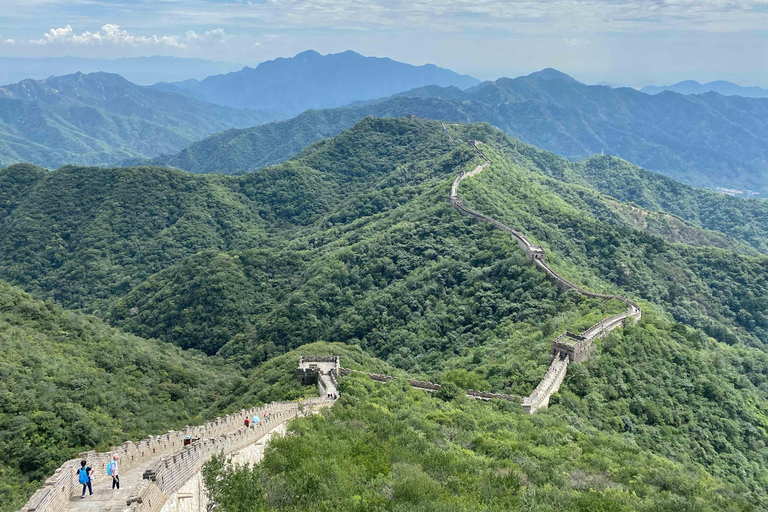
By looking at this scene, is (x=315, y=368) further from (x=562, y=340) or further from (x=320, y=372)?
(x=562, y=340)

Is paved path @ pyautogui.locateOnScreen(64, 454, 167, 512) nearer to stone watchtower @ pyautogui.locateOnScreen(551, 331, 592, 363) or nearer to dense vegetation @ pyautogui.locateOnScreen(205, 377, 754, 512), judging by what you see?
dense vegetation @ pyautogui.locateOnScreen(205, 377, 754, 512)

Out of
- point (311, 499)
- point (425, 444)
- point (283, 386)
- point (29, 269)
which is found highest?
point (311, 499)

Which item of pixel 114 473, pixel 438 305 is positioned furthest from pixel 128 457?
pixel 438 305

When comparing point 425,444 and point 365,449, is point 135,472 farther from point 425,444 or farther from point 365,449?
point 425,444

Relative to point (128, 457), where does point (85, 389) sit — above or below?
below

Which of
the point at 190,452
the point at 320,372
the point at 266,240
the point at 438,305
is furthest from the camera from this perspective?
the point at 266,240

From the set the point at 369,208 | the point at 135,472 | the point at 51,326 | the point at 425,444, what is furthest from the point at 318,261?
the point at 135,472

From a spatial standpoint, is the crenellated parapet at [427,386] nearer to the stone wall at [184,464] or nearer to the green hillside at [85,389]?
the green hillside at [85,389]
